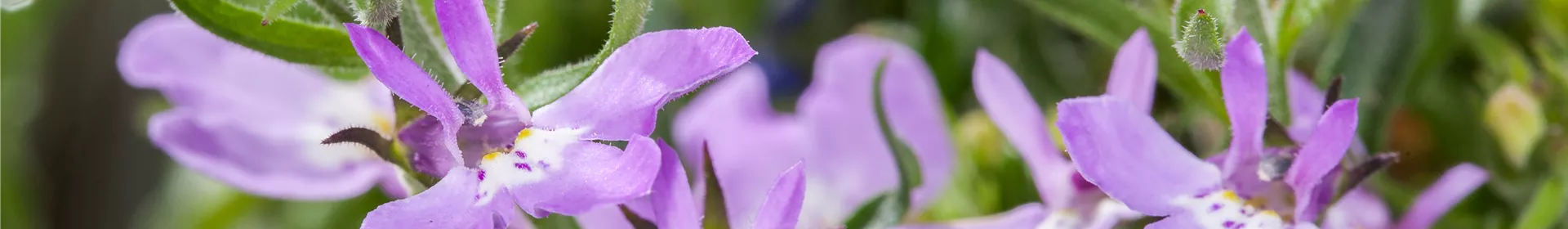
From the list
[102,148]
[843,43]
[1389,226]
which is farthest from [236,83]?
[102,148]

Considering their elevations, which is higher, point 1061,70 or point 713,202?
point 1061,70

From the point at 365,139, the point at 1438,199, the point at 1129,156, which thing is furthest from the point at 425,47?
the point at 1438,199

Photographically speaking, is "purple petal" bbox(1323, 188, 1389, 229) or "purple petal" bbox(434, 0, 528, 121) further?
"purple petal" bbox(1323, 188, 1389, 229)

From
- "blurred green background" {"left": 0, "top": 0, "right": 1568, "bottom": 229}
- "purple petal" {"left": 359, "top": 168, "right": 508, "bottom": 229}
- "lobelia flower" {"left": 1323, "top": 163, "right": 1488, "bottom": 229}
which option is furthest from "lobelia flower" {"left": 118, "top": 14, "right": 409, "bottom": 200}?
"lobelia flower" {"left": 1323, "top": 163, "right": 1488, "bottom": 229}

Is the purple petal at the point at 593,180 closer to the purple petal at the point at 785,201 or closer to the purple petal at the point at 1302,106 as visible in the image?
the purple petal at the point at 785,201

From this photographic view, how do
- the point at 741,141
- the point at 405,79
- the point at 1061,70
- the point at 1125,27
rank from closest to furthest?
1. the point at 405,79
2. the point at 1125,27
3. the point at 741,141
4. the point at 1061,70

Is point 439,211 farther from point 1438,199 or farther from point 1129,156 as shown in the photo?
point 1438,199

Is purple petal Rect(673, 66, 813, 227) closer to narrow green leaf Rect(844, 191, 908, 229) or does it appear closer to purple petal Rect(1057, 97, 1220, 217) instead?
narrow green leaf Rect(844, 191, 908, 229)
